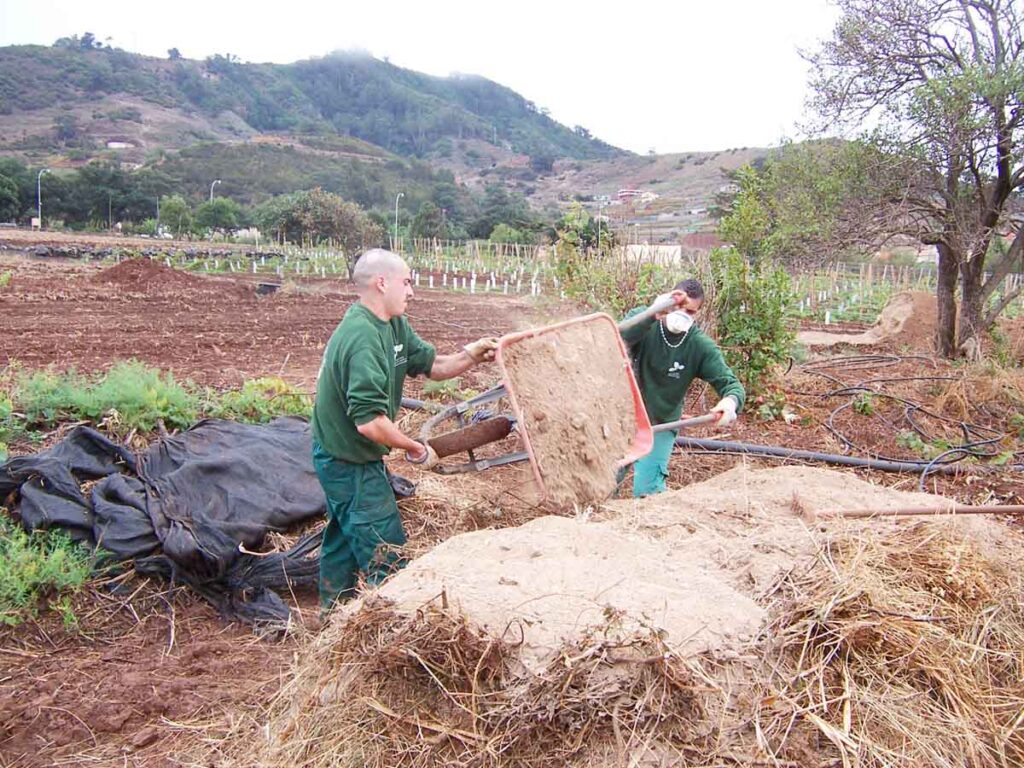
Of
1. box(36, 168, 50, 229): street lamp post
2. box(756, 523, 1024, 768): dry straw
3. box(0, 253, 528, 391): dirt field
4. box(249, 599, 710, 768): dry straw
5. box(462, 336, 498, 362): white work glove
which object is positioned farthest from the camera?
box(36, 168, 50, 229): street lamp post

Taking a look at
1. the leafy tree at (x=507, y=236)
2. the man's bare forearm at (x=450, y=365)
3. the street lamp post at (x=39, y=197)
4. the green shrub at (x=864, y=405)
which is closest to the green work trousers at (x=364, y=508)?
the man's bare forearm at (x=450, y=365)

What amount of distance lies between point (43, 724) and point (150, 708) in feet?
1.32

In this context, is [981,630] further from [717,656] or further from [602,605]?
[602,605]

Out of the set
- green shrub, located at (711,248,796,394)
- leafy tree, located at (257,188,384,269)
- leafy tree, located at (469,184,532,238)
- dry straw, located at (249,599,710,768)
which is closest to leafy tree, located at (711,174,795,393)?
green shrub, located at (711,248,796,394)

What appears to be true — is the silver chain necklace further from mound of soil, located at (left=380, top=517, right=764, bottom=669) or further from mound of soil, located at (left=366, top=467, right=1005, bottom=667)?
mound of soil, located at (left=380, top=517, right=764, bottom=669)

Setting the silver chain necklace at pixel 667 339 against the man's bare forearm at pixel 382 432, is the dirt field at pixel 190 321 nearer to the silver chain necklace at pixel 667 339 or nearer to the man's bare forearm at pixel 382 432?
the silver chain necklace at pixel 667 339

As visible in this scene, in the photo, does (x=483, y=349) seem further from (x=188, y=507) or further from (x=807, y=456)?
(x=807, y=456)

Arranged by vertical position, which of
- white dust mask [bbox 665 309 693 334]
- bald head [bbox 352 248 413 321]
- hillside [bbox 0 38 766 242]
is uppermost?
hillside [bbox 0 38 766 242]

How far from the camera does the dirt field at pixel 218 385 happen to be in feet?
10.3

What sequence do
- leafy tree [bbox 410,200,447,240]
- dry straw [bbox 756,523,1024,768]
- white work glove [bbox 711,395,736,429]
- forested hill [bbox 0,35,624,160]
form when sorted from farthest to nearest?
forested hill [bbox 0,35,624,160]
leafy tree [bbox 410,200,447,240]
white work glove [bbox 711,395,736,429]
dry straw [bbox 756,523,1024,768]

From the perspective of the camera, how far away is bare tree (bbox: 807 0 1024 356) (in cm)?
1063

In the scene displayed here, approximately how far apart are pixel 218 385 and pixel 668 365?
622cm

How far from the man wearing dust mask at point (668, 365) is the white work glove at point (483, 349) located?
1299mm

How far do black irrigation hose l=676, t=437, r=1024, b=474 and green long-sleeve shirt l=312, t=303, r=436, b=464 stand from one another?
3.91 m
